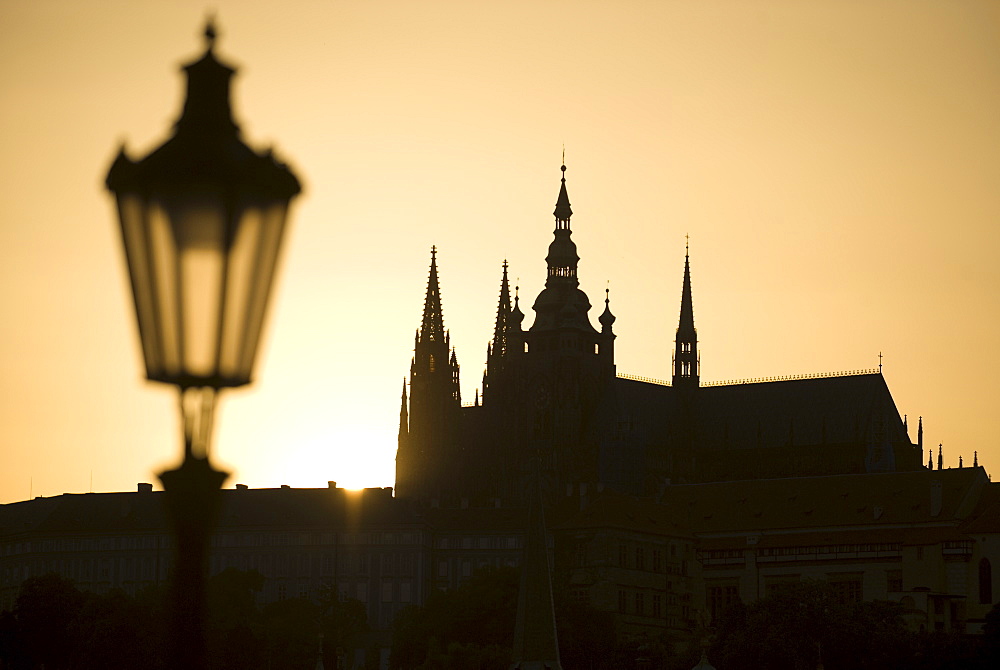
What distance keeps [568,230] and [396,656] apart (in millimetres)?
59264

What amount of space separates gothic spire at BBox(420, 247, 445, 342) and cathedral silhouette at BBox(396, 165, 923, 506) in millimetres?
1843

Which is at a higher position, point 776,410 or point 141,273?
point 776,410

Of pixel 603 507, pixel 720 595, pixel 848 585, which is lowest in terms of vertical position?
pixel 720 595

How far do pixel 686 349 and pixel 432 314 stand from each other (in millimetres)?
21929

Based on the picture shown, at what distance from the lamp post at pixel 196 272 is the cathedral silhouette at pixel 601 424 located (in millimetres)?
166586

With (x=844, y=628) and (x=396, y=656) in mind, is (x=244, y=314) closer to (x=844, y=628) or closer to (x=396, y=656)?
(x=844, y=628)

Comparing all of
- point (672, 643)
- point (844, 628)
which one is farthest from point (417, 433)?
point (844, 628)

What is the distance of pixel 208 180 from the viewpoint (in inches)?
375

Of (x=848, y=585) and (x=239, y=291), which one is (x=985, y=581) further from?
(x=239, y=291)

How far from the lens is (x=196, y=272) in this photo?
940 centimetres

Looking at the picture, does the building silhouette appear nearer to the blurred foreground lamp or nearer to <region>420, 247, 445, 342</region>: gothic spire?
<region>420, 247, 445, 342</region>: gothic spire

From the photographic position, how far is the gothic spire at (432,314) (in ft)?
628

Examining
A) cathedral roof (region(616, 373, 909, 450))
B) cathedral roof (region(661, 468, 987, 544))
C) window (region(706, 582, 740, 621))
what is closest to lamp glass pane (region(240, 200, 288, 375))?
cathedral roof (region(661, 468, 987, 544))

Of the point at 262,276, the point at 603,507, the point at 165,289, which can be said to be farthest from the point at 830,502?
the point at 165,289
